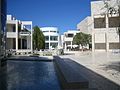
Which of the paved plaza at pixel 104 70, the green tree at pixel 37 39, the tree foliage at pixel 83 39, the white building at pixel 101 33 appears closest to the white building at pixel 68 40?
the tree foliage at pixel 83 39

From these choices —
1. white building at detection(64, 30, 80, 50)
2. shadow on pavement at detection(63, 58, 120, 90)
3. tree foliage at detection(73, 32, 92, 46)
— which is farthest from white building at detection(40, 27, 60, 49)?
shadow on pavement at detection(63, 58, 120, 90)

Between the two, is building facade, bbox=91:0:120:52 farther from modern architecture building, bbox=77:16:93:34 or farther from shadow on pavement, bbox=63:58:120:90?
shadow on pavement, bbox=63:58:120:90

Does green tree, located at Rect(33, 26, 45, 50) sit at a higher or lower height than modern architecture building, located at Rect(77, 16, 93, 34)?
lower

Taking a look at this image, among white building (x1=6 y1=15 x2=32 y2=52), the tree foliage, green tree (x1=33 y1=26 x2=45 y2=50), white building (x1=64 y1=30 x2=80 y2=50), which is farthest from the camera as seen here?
white building (x1=64 y1=30 x2=80 y2=50)

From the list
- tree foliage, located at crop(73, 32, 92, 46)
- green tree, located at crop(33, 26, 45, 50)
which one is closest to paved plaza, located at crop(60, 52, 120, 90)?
green tree, located at crop(33, 26, 45, 50)

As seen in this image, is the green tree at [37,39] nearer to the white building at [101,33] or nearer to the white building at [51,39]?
the white building at [101,33]

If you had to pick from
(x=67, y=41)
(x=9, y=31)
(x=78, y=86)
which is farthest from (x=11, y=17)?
(x=78, y=86)

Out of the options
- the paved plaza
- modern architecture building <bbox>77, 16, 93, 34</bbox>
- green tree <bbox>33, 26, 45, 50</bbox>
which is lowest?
the paved plaza

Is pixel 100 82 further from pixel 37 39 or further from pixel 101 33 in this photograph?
pixel 37 39

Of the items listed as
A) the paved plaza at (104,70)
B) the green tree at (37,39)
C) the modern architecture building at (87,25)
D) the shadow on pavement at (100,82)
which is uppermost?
the modern architecture building at (87,25)

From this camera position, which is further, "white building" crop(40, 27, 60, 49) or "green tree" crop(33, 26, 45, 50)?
"white building" crop(40, 27, 60, 49)

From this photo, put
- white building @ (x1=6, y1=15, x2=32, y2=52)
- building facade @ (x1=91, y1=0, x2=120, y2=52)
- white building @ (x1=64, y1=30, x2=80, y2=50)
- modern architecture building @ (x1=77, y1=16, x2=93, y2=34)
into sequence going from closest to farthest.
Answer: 1. white building @ (x1=6, y1=15, x2=32, y2=52)
2. building facade @ (x1=91, y1=0, x2=120, y2=52)
3. modern architecture building @ (x1=77, y1=16, x2=93, y2=34)
4. white building @ (x1=64, y1=30, x2=80, y2=50)

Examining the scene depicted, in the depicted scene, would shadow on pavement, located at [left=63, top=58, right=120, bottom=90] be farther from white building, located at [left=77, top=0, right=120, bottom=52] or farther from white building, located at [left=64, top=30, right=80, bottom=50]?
white building, located at [left=64, top=30, right=80, bottom=50]

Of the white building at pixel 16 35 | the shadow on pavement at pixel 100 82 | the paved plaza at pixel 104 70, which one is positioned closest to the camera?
the shadow on pavement at pixel 100 82
